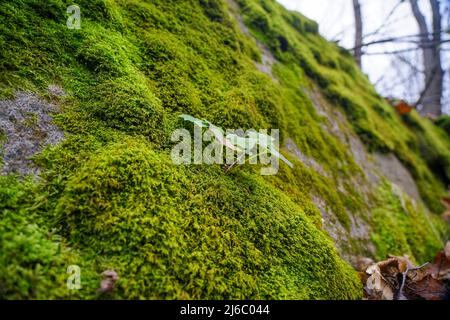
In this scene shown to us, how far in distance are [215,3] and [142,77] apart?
5.42 feet

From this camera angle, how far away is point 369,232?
2.74 meters

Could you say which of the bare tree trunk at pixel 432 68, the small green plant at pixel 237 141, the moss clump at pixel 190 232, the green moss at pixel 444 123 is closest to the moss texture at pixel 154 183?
the moss clump at pixel 190 232

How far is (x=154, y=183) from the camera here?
1.46m

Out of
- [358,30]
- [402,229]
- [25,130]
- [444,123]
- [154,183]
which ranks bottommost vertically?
[402,229]

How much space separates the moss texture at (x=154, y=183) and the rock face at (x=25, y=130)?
0.05 m

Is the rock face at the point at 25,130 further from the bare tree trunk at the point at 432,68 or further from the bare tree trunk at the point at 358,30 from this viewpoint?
the bare tree trunk at the point at 432,68

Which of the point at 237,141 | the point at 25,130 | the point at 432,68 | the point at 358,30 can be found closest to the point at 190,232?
the point at 237,141

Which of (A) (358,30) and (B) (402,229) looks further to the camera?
(A) (358,30)

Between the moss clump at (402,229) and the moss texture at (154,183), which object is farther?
the moss clump at (402,229)

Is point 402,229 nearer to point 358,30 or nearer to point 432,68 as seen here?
point 358,30

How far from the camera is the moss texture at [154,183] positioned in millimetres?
1195

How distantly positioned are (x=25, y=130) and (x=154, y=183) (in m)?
0.65

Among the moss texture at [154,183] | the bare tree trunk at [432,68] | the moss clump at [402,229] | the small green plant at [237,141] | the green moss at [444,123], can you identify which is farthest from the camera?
the bare tree trunk at [432,68]
